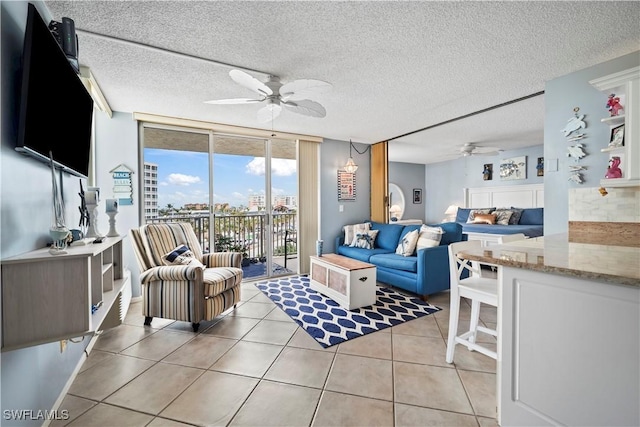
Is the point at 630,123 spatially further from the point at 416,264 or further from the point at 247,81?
the point at 247,81

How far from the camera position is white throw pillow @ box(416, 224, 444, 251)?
11.3ft

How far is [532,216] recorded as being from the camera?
16.9ft

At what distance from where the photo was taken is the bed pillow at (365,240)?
4395 millimetres

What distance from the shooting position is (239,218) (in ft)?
14.8

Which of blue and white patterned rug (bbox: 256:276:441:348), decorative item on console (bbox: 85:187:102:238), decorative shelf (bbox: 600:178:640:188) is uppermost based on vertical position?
decorative shelf (bbox: 600:178:640:188)

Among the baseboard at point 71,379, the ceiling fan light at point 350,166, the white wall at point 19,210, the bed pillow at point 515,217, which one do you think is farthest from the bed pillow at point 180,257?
the bed pillow at point 515,217

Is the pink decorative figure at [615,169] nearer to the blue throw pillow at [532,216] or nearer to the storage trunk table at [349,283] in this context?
the storage trunk table at [349,283]

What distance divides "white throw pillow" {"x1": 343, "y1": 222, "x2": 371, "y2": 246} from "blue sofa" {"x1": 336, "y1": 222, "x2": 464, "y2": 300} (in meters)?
0.44

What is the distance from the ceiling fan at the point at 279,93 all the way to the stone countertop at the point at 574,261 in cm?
154

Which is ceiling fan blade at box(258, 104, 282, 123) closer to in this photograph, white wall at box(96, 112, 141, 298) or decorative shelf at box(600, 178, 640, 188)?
white wall at box(96, 112, 141, 298)

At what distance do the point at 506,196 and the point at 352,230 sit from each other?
3.97 m

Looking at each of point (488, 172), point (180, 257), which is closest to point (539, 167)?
point (488, 172)

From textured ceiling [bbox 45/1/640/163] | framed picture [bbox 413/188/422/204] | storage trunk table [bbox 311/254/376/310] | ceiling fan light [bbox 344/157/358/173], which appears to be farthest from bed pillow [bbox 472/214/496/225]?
storage trunk table [bbox 311/254/376/310]

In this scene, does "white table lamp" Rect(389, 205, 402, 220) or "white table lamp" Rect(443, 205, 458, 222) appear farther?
"white table lamp" Rect(389, 205, 402, 220)
